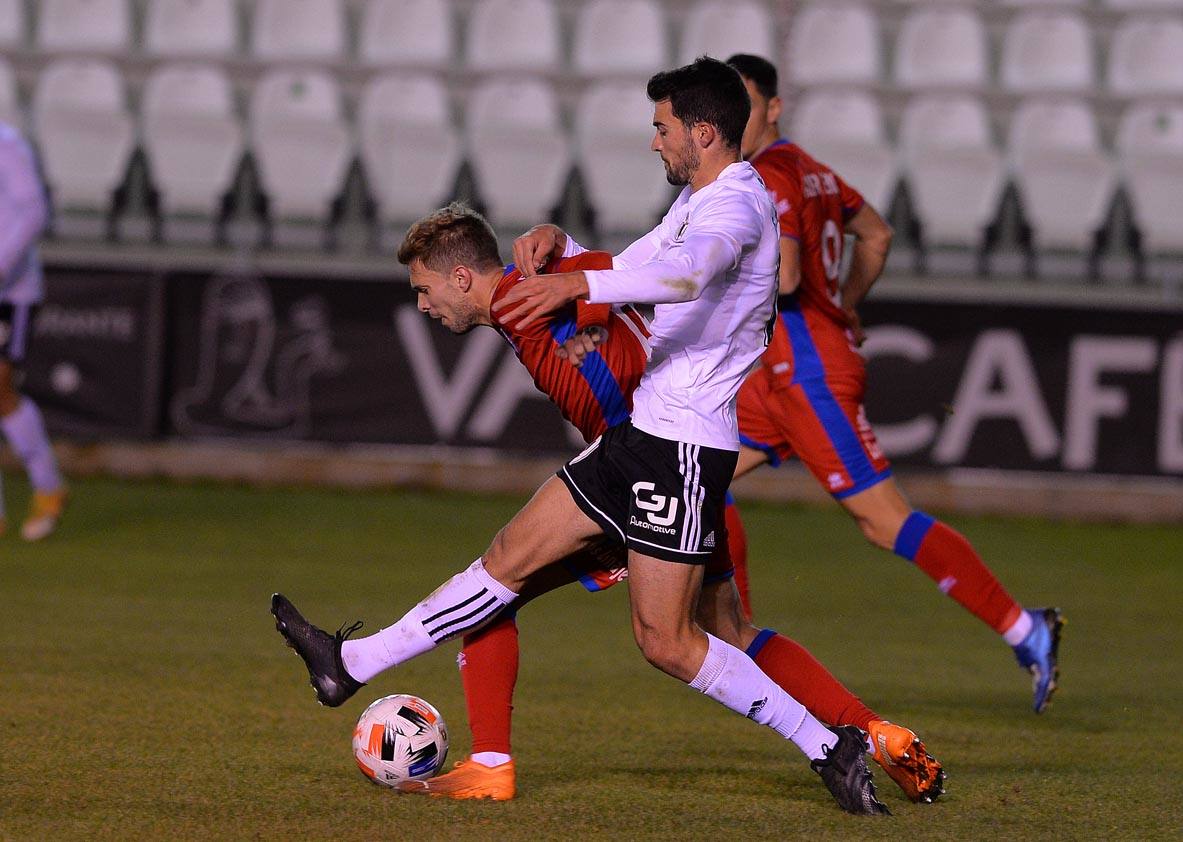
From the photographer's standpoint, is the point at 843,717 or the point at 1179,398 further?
the point at 1179,398

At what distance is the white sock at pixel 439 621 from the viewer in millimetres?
4328

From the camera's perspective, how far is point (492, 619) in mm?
4391

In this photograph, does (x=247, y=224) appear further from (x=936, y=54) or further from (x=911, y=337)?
(x=936, y=54)

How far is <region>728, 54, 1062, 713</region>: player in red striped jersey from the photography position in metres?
5.73

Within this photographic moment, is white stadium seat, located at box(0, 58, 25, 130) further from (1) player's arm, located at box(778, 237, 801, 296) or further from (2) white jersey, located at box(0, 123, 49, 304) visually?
(1) player's arm, located at box(778, 237, 801, 296)

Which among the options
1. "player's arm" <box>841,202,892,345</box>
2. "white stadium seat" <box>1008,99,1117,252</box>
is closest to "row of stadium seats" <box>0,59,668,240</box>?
"white stadium seat" <box>1008,99,1117,252</box>

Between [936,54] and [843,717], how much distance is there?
1042cm

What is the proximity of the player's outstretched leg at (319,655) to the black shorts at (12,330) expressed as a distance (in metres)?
5.08

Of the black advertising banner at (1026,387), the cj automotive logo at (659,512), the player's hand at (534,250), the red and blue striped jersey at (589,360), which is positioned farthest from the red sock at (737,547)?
the black advertising banner at (1026,387)

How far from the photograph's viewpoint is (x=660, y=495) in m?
4.09

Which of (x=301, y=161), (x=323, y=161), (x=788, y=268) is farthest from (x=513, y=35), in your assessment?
(x=788, y=268)

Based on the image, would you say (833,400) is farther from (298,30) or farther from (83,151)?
(298,30)

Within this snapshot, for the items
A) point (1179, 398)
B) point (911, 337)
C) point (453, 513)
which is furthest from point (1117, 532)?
point (453, 513)

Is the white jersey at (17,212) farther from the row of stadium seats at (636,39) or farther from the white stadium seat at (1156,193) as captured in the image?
the white stadium seat at (1156,193)
